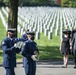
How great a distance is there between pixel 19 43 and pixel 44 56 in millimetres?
8037

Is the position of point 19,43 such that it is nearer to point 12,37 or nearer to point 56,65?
point 12,37

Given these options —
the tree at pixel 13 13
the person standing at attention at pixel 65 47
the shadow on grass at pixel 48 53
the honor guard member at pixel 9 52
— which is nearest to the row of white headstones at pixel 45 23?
the shadow on grass at pixel 48 53

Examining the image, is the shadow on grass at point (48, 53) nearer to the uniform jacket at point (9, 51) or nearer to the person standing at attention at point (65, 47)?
the person standing at attention at point (65, 47)

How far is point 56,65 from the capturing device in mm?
16469

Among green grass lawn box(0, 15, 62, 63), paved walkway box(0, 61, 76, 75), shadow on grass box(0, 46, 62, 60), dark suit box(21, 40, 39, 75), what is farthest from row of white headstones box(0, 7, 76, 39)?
dark suit box(21, 40, 39, 75)

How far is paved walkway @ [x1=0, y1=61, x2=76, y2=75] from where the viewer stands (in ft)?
48.1

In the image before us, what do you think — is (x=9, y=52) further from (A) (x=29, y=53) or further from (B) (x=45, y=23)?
(B) (x=45, y=23)

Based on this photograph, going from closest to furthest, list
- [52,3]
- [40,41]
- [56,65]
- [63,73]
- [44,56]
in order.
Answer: [63,73]
[56,65]
[44,56]
[40,41]
[52,3]

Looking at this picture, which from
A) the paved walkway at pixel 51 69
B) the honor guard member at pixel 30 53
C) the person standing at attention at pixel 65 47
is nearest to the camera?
the honor guard member at pixel 30 53

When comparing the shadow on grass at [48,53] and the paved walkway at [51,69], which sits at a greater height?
the paved walkway at [51,69]

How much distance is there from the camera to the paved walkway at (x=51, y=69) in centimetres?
1466

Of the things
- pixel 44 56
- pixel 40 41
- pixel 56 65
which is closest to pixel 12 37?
pixel 56 65

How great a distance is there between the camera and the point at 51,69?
50.9 ft

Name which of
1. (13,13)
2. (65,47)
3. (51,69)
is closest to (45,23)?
(13,13)
